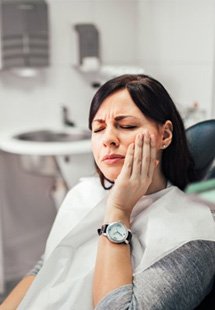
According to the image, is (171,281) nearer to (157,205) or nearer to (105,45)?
(157,205)

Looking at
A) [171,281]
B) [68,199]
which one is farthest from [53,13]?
[171,281]

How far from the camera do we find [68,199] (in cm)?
119

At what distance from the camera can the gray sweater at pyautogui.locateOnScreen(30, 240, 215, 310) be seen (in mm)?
768

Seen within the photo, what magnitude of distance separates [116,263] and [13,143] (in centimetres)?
123

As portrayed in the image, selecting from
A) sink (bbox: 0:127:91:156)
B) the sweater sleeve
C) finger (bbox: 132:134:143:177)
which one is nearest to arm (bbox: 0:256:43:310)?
the sweater sleeve

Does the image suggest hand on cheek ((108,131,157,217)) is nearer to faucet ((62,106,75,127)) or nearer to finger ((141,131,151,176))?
finger ((141,131,151,176))

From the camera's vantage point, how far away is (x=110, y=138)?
87 cm

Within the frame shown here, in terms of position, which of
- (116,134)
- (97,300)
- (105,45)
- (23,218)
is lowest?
(23,218)

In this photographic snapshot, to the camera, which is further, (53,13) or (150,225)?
(53,13)

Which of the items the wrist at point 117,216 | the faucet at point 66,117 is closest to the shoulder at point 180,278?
the wrist at point 117,216

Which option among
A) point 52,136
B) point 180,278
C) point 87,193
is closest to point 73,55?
point 52,136

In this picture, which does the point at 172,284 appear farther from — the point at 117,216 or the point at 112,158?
the point at 112,158

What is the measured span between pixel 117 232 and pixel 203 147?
359 mm

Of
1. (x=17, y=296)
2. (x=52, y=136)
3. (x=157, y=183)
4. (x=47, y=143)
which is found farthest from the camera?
(x=52, y=136)
